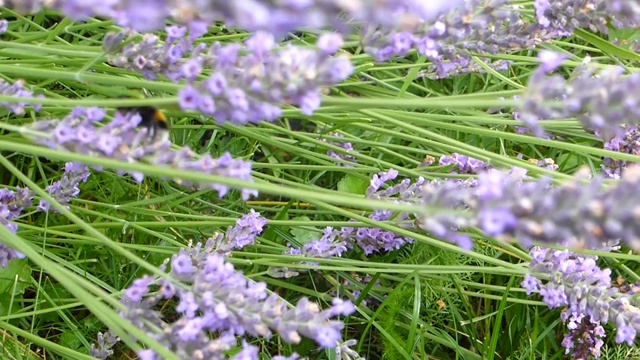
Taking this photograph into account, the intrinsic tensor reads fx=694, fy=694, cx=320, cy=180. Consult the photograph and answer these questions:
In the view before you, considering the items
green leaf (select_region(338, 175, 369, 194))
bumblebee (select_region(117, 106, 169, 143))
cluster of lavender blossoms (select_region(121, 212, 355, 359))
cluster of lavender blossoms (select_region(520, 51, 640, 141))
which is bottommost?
green leaf (select_region(338, 175, 369, 194))

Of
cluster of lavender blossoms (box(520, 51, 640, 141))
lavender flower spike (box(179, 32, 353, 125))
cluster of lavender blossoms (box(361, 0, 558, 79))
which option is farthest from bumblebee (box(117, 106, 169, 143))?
cluster of lavender blossoms (box(520, 51, 640, 141))

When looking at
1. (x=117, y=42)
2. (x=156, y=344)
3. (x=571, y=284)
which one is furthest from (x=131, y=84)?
(x=571, y=284)

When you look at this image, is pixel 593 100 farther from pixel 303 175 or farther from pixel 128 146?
pixel 303 175

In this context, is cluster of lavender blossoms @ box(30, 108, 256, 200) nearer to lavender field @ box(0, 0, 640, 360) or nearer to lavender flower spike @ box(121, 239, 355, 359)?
lavender field @ box(0, 0, 640, 360)

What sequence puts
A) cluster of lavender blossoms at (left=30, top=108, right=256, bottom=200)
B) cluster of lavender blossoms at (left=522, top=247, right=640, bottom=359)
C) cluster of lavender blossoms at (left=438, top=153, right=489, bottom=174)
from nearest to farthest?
cluster of lavender blossoms at (left=30, top=108, right=256, bottom=200), cluster of lavender blossoms at (left=522, top=247, right=640, bottom=359), cluster of lavender blossoms at (left=438, top=153, right=489, bottom=174)

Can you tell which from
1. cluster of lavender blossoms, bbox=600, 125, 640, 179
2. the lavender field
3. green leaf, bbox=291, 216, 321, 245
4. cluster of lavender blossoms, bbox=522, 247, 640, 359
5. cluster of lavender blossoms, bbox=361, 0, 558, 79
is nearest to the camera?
the lavender field

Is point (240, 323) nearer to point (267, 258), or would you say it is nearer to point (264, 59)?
point (264, 59)

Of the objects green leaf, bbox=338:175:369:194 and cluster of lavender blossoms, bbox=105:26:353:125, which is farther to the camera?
green leaf, bbox=338:175:369:194

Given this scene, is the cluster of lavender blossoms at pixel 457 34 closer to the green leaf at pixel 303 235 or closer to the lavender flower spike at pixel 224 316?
the lavender flower spike at pixel 224 316

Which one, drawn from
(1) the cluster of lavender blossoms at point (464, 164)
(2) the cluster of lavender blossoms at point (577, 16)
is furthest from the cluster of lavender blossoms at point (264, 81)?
(1) the cluster of lavender blossoms at point (464, 164)
